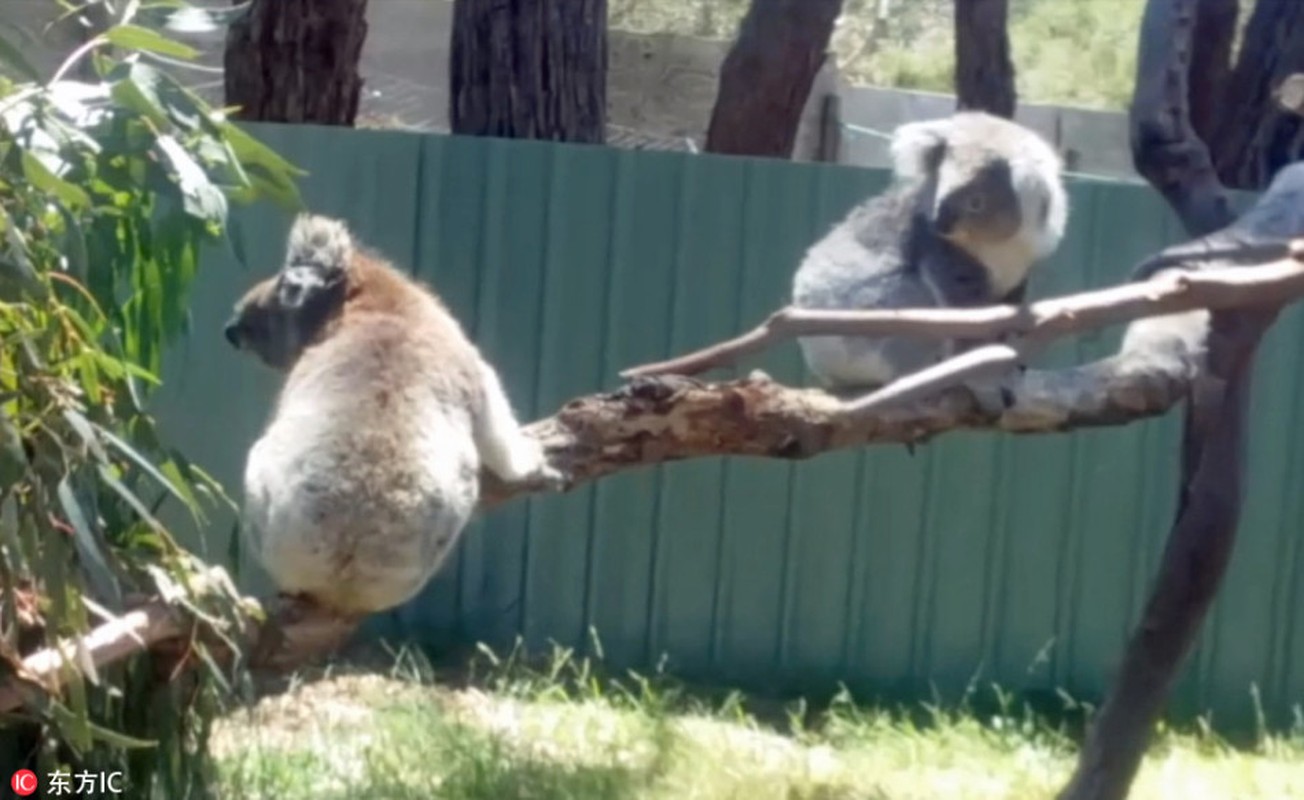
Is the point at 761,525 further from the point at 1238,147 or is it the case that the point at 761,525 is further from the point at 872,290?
the point at 1238,147

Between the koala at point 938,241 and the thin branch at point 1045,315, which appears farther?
the koala at point 938,241

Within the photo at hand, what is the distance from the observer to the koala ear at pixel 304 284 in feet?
11.0

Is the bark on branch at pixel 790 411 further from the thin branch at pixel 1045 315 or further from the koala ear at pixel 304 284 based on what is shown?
the koala ear at pixel 304 284

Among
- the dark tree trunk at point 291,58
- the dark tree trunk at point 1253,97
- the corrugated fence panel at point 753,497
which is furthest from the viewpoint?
the dark tree trunk at point 291,58

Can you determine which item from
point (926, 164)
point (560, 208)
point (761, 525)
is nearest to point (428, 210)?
point (560, 208)

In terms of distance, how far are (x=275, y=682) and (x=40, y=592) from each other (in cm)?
288

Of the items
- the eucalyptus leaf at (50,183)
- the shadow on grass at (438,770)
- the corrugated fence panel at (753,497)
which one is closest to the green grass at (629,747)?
the shadow on grass at (438,770)

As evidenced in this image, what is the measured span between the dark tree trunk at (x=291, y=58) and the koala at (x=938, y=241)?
2580 mm

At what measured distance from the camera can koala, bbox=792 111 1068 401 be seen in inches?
181

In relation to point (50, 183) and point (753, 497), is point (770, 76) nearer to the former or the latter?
point (753, 497)

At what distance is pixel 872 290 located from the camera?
4664 millimetres

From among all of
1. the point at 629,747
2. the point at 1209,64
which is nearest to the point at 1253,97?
Answer: the point at 1209,64

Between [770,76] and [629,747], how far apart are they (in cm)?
364

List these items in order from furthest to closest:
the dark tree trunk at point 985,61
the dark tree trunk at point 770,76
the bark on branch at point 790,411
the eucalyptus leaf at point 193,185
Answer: the dark tree trunk at point 770,76
the dark tree trunk at point 985,61
the eucalyptus leaf at point 193,185
the bark on branch at point 790,411
